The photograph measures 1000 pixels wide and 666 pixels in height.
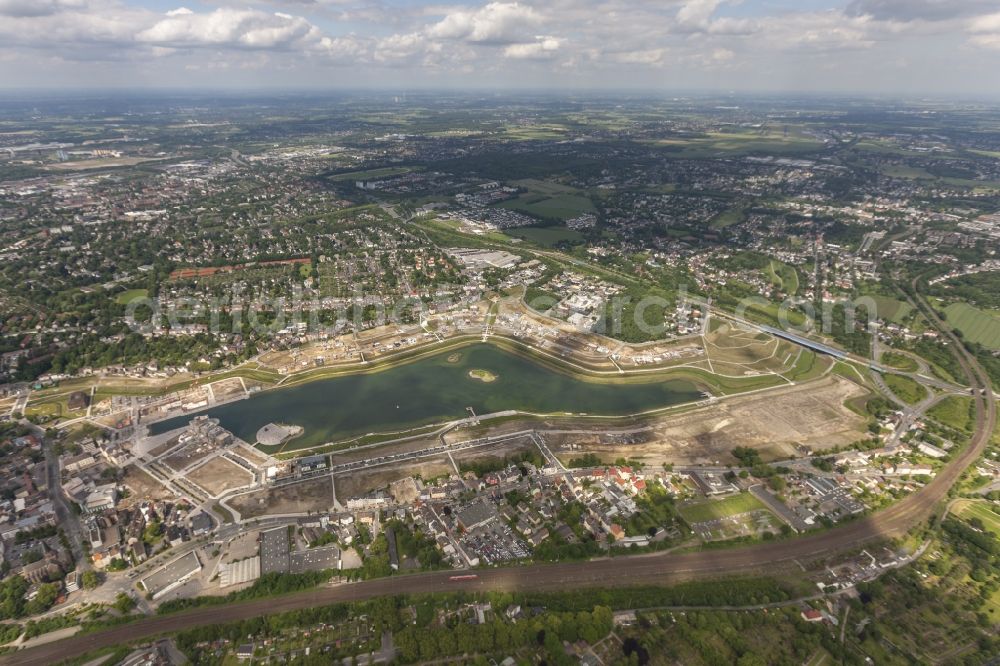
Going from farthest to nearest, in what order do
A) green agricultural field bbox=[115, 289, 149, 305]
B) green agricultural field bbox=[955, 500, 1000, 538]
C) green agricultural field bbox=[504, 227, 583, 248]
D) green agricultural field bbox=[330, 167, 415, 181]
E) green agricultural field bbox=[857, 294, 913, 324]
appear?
green agricultural field bbox=[330, 167, 415, 181] → green agricultural field bbox=[504, 227, 583, 248] → green agricultural field bbox=[115, 289, 149, 305] → green agricultural field bbox=[857, 294, 913, 324] → green agricultural field bbox=[955, 500, 1000, 538]

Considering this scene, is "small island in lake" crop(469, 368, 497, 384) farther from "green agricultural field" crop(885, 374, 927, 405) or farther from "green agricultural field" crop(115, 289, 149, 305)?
"green agricultural field" crop(115, 289, 149, 305)

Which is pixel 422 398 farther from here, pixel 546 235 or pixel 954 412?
pixel 546 235

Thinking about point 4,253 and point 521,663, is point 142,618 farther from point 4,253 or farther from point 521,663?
point 4,253

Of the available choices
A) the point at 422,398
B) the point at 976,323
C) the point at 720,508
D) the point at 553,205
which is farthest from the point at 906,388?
the point at 553,205

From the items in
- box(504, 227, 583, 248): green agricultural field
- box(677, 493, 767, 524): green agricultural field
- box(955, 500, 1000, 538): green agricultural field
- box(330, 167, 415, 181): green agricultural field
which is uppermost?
box(330, 167, 415, 181): green agricultural field

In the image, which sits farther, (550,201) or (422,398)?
(550,201)

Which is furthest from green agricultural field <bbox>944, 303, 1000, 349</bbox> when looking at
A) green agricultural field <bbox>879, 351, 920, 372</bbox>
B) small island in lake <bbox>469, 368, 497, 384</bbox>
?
small island in lake <bbox>469, 368, 497, 384</bbox>

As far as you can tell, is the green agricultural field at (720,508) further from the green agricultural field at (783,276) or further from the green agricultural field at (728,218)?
the green agricultural field at (728,218)
